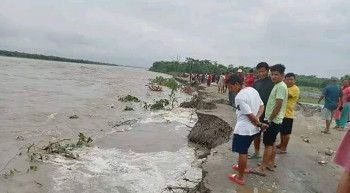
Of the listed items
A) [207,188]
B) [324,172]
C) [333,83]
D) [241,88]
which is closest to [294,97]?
[324,172]

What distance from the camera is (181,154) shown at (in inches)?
325

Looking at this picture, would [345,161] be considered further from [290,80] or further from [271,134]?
[290,80]

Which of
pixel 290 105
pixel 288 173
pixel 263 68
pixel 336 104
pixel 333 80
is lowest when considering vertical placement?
pixel 288 173

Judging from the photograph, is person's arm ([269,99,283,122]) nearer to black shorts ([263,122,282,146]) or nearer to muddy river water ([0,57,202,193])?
black shorts ([263,122,282,146])

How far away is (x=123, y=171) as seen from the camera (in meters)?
6.61

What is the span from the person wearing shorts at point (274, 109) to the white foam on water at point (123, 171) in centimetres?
133

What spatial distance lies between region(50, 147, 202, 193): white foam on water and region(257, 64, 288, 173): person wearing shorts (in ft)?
4.37

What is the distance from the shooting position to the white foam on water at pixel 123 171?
18.7 feet

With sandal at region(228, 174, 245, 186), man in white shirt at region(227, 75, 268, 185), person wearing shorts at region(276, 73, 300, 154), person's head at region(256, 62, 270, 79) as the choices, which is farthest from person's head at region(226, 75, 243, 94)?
person wearing shorts at region(276, 73, 300, 154)

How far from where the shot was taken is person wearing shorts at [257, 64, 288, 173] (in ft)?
17.7

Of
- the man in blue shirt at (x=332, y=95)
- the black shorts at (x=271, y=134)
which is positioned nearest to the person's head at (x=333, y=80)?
the man in blue shirt at (x=332, y=95)

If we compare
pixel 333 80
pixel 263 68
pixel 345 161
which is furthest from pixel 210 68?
pixel 345 161

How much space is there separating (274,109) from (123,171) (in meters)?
3.25

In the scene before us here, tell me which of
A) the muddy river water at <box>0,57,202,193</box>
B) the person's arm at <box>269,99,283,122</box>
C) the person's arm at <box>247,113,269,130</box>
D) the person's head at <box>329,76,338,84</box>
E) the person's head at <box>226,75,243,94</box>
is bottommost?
the muddy river water at <box>0,57,202,193</box>
